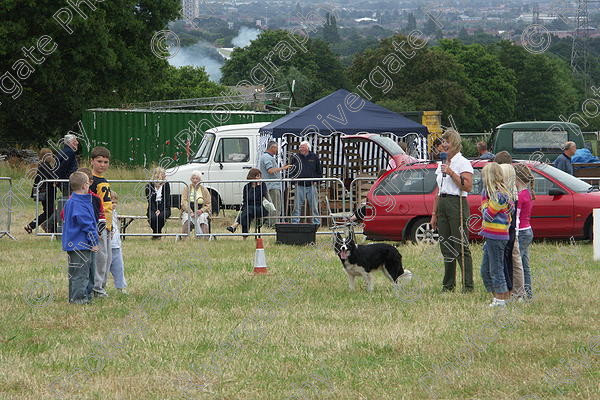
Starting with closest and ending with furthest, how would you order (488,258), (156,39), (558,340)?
1. (558,340)
2. (488,258)
3. (156,39)

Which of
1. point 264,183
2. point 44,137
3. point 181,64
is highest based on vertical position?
point 181,64

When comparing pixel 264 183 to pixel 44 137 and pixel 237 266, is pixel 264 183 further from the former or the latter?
pixel 44 137

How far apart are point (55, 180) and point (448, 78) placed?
74.1 metres

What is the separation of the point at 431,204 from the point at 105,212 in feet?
23.4

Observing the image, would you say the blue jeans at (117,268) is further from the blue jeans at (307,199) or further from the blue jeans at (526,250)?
the blue jeans at (307,199)

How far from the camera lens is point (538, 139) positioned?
28594 mm

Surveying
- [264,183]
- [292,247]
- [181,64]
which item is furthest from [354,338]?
[181,64]

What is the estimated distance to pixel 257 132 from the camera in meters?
25.1

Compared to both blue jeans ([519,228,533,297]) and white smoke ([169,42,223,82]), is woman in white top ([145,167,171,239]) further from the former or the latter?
white smoke ([169,42,223,82])

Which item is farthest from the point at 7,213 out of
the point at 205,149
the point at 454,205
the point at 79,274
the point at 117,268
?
the point at 454,205

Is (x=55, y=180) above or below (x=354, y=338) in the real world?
above

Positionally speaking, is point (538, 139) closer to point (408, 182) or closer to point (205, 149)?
point (205, 149)

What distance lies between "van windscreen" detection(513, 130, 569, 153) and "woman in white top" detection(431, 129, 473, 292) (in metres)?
17.3

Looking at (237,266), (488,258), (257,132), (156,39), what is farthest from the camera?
(156,39)
